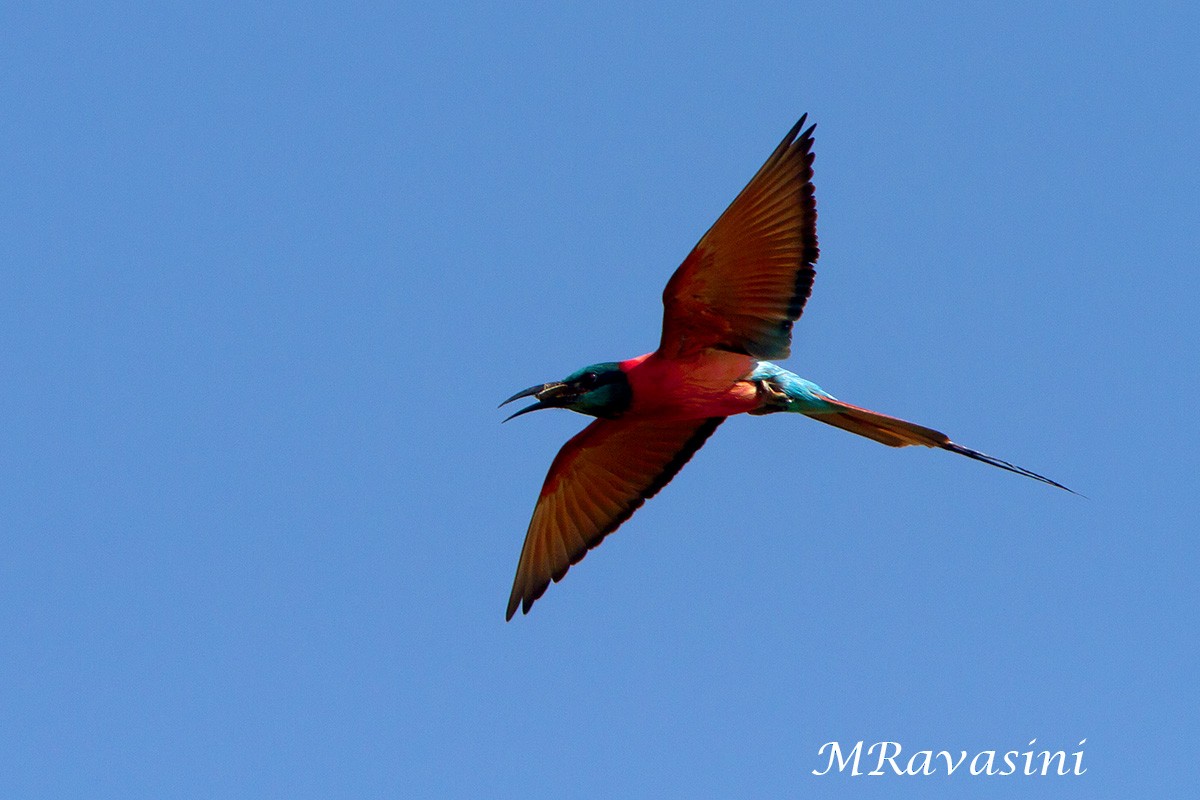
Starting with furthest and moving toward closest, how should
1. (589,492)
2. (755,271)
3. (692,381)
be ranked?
(589,492)
(692,381)
(755,271)

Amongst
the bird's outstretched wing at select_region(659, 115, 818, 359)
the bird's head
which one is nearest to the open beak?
the bird's head

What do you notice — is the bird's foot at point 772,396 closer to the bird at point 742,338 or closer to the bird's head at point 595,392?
the bird at point 742,338

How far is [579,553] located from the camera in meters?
9.86

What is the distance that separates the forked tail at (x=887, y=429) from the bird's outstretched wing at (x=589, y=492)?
1.19 m

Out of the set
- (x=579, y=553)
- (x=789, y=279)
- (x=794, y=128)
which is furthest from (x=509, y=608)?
(x=794, y=128)

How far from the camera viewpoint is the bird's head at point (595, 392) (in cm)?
885

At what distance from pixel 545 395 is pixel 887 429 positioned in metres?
1.96

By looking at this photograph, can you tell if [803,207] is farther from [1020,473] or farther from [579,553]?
[579,553]

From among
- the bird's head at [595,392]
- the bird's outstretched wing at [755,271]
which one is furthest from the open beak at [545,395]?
the bird's outstretched wing at [755,271]

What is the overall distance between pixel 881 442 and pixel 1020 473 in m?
0.81

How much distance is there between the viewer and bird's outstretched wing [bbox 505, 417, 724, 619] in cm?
984

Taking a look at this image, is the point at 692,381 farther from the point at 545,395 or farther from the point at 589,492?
the point at 589,492

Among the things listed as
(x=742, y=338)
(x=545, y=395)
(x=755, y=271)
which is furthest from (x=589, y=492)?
(x=755, y=271)

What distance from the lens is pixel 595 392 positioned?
29.0 ft
